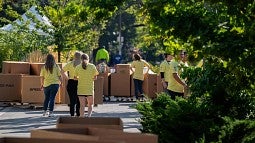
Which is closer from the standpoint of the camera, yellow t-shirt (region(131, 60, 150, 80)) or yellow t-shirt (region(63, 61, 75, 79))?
yellow t-shirt (region(63, 61, 75, 79))

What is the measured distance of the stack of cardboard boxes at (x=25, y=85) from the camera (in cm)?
2000

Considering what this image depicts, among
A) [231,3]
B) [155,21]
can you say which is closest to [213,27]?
[231,3]

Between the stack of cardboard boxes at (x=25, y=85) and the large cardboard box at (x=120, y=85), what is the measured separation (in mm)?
4909

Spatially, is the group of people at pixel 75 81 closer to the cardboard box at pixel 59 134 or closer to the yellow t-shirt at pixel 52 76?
the yellow t-shirt at pixel 52 76

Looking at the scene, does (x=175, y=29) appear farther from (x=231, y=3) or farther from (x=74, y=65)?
(x=74, y=65)

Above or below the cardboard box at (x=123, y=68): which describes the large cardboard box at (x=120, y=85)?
below

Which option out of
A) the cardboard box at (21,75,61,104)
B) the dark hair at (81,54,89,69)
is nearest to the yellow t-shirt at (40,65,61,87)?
the dark hair at (81,54,89,69)

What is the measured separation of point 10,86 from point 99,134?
51.6 feet

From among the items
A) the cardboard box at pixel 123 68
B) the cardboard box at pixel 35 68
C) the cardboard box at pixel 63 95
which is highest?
the cardboard box at pixel 123 68

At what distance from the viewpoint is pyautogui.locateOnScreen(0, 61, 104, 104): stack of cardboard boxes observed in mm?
19995

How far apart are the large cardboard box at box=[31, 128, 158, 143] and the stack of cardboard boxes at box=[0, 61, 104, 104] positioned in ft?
47.6

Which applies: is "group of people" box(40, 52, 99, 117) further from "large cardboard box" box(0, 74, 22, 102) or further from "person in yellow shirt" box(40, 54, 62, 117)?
"large cardboard box" box(0, 74, 22, 102)

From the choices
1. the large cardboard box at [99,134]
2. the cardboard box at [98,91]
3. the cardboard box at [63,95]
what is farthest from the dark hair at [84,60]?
the large cardboard box at [99,134]

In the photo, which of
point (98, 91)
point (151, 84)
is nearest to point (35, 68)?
point (98, 91)
